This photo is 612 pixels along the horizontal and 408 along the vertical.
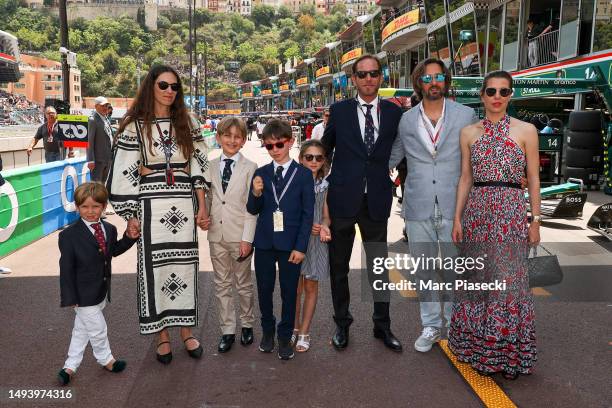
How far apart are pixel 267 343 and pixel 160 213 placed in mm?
1190

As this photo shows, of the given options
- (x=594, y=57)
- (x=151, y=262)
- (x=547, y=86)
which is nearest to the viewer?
(x=151, y=262)

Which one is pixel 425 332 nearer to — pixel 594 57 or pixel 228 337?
pixel 228 337

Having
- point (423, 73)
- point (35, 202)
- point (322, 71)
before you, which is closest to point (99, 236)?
point (423, 73)

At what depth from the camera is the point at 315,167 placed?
3.89 meters

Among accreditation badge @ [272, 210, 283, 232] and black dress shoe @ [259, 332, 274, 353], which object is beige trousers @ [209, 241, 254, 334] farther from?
accreditation badge @ [272, 210, 283, 232]

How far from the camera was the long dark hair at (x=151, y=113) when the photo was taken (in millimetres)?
3625

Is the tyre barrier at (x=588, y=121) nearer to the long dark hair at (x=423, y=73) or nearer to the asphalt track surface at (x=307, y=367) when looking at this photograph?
the asphalt track surface at (x=307, y=367)

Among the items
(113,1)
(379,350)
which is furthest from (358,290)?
(113,1)

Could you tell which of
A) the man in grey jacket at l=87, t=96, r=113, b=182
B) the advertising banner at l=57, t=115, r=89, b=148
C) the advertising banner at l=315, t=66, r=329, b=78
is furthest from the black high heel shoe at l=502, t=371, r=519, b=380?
the advertising banner at l=315, t=66, r=329, b=78

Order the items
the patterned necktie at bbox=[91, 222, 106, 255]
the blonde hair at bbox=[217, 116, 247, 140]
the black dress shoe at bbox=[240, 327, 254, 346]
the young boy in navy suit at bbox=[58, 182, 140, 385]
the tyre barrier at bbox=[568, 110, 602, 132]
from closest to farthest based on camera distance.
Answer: the young boy in navy suit at bbox=[58, 182, 140, 385], the patterned necktie at bbox=[91, 222, 106, 255], the blonde hair at bbox=[217, 116, 247, 140], the black dress shoe at bbox=[240, 327, 254, 346], the tyre barrier at bbox=[568, 110, 602, 132]

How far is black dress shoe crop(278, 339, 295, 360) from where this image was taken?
148 inches

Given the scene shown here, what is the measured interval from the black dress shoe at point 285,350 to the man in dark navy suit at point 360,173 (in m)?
0.37

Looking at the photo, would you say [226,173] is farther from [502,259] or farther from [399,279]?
[399,279]

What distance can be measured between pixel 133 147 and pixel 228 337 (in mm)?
1505
